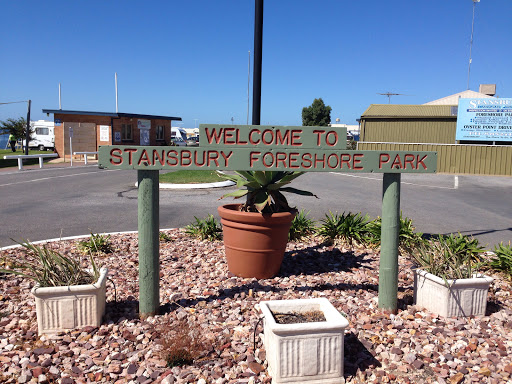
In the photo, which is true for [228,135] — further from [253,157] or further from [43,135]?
[43,135]

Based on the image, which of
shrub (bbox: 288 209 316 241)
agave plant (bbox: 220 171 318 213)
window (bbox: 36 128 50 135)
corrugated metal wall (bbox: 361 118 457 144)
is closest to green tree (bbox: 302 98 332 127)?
window (bbox: 36 128 50 135)

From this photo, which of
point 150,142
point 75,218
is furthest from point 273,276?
point 150,142

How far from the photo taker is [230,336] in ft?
12.3

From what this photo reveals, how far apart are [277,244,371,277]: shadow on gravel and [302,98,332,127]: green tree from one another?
52.3m

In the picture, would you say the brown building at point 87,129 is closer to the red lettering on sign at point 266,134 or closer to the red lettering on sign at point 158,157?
the red lettering on sign at point 158,157

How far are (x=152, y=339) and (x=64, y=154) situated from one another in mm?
28147

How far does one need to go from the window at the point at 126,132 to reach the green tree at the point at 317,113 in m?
28.7

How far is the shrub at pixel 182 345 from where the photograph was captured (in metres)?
3.30

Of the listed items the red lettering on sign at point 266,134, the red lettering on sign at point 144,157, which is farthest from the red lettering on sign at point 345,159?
the red lettering on sign at point 144,157

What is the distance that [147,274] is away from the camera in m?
4.02

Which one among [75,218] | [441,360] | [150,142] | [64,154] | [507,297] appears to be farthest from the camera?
A: [150,142]

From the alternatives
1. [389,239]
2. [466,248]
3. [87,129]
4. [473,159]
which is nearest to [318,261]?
[389,239]

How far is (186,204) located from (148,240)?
269 inches

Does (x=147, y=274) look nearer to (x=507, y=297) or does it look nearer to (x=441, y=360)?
(x=441, y=360)
